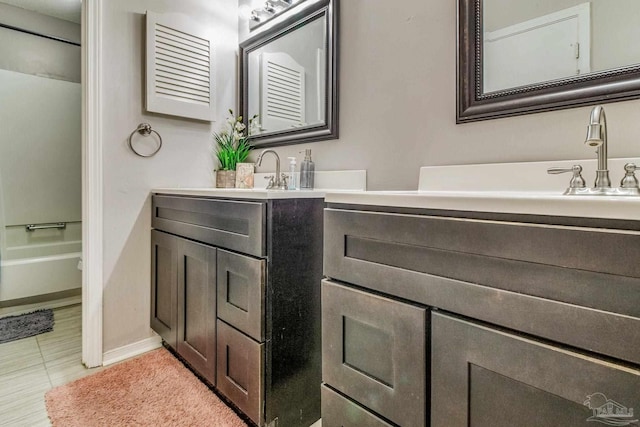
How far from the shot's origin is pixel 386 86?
138 centimetres

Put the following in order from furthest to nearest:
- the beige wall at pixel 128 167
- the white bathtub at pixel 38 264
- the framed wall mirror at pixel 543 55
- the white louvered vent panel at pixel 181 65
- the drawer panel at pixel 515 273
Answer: the white bathtub at pixel 38 264, the white louvered vent panel at pixel 181 65, the beige wall at pixel 128 167, the framed wall mirror at pixel 543 55, the drawer panel at pixel 515 273

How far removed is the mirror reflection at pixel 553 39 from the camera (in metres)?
0.91

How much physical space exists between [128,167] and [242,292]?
3.59ft

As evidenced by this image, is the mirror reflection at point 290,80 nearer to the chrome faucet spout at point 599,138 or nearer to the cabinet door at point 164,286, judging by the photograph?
the cabinet door at point 164,286

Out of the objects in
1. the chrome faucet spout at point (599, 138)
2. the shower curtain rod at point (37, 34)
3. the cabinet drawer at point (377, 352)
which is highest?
the shower curtain rod at point (37, 34)

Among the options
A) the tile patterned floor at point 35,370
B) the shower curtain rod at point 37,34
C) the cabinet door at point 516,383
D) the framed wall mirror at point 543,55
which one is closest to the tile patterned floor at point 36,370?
the tile patterned floor at point 35,370

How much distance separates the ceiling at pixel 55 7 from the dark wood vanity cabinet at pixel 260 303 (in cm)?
237

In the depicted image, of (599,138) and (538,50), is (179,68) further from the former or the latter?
(599,138)

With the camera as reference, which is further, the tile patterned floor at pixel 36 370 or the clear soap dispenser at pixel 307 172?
the clear soap dispenser at pixel 307 172

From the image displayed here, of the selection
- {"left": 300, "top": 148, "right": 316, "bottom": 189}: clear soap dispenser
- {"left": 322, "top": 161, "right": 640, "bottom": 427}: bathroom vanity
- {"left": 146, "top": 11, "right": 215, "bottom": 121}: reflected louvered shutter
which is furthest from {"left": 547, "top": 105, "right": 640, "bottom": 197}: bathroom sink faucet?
{"left": 146, "top": 11, "right": 215, "bottom": 121}: reflected louvered shutter

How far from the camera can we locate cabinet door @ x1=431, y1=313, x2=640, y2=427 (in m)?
0.48

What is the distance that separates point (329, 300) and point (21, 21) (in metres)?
3.41

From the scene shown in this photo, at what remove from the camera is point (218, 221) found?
1.28 m

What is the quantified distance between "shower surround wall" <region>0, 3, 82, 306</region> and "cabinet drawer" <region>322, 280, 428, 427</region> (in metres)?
2.63
